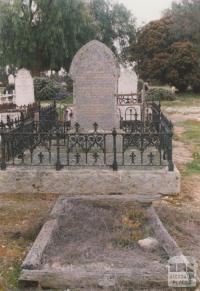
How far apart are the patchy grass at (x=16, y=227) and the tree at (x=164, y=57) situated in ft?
105

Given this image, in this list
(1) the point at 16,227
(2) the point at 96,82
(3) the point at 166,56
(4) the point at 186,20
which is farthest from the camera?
(4) the point at 186,20

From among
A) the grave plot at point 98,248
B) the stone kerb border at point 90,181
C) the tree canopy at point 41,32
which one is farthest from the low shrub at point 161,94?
the grave plot at point 98,248

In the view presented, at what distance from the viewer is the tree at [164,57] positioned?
3888cm

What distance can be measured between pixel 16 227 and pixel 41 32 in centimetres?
3134

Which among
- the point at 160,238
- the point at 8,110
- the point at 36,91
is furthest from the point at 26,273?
the point at 36,91

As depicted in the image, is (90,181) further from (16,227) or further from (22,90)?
(22,90)

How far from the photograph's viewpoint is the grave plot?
477cm

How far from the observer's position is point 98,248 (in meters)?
5.48

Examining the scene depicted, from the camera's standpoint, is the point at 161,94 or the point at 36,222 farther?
the point at 161,94

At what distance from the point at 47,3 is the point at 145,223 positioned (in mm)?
32617

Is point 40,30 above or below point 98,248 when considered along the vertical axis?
above

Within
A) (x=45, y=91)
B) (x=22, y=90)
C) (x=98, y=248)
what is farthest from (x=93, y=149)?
(x=45, y=91)

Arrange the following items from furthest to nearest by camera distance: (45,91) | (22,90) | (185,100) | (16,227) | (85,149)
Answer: (185,100)
(45,91)
(22,90)
(85,149)
(16,227)

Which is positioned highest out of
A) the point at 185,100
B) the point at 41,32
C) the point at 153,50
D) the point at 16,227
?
→ the point at 41,32
